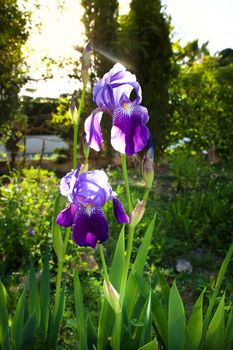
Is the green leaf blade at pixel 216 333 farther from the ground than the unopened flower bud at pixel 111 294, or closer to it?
closer to it

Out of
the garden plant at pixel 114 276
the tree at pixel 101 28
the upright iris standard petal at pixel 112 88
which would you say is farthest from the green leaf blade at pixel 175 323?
the tree at pixel 101 28

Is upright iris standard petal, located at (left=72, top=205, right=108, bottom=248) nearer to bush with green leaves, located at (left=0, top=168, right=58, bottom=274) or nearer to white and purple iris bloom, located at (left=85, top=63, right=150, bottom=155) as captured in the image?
white and purple iris bloom, located at (left=85, top=63, right=150, bottom=155)

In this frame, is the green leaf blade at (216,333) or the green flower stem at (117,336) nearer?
the green flower stem at (117,336)

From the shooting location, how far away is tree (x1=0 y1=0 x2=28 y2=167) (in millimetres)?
4754

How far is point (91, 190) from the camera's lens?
127cm

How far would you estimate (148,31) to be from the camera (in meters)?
7.06

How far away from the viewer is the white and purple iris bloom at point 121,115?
4.14 ft

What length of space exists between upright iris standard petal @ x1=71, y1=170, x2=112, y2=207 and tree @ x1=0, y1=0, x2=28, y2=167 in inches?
153

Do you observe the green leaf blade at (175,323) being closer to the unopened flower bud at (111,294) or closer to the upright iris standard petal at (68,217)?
the unopened flower bud at (111,294)

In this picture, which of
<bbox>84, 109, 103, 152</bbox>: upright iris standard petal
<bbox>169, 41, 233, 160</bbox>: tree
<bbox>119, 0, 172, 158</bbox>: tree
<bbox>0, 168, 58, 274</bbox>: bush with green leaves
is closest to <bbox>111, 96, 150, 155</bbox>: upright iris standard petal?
<bbox>84, 109, 103, 152</bbox>: upright iris standard petal

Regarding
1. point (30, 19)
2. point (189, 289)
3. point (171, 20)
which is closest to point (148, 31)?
point (171, 20)

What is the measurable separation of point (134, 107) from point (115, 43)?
19.4 feet

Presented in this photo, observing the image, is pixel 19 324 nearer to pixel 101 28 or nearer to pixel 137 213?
pixel 137 213

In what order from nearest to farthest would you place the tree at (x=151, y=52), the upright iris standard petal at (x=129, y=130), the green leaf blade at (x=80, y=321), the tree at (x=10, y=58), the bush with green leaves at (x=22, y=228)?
the upright iris standard petal at (x=129, y=130) < the green leaf blade at (x=80, y=321) < the bush with green leaves at (x=22, y=228) < the tree at (x=10, y=58) < the tree at (x=151, y=52)
